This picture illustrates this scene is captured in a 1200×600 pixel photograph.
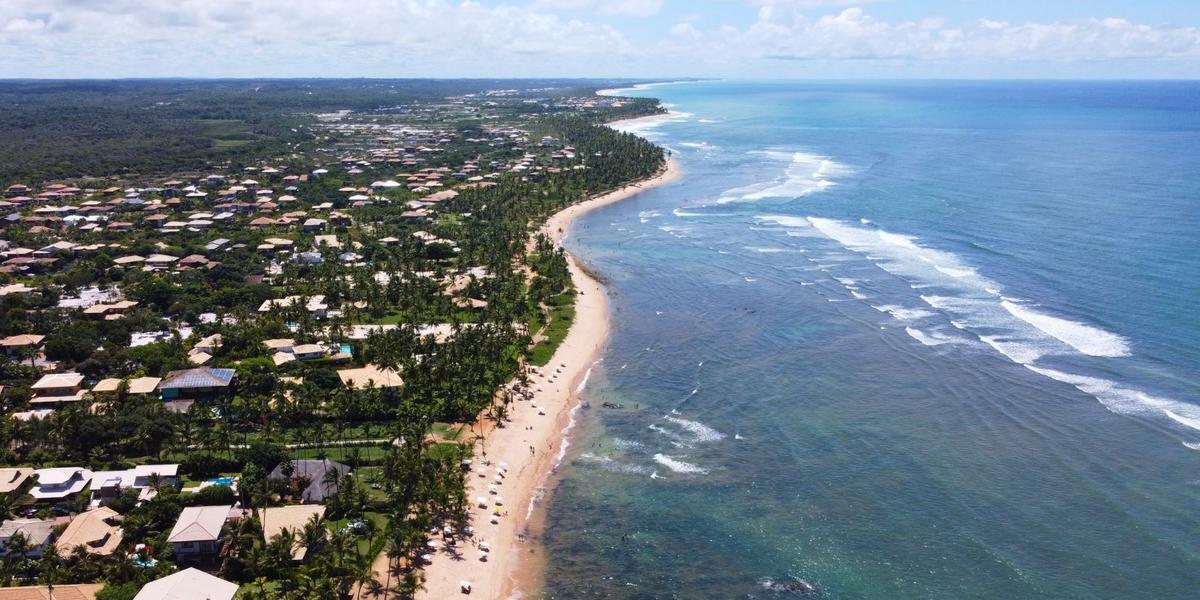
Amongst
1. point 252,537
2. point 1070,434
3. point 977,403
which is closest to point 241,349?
point 252,537

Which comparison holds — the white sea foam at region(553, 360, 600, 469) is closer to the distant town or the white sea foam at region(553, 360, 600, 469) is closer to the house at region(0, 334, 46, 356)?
the distant town

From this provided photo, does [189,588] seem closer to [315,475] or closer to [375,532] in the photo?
[375,532]

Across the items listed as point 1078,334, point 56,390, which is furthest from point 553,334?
point 1078,334

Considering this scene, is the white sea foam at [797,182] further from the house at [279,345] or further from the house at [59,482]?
the house at [59,482]

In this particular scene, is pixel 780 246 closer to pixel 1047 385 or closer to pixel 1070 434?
pixel 1047 385

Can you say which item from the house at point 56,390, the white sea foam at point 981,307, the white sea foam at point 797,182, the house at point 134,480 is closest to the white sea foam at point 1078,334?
the white sea foam at point 981,307

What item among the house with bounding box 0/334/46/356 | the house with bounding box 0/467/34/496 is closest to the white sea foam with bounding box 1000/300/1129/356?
the house with bounding box 0/467/34/496
